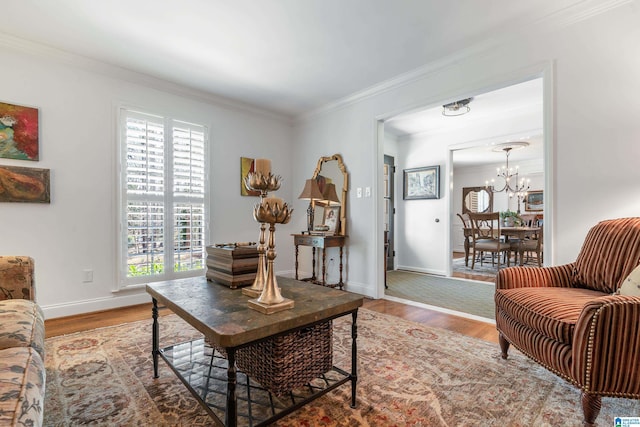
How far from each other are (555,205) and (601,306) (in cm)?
127

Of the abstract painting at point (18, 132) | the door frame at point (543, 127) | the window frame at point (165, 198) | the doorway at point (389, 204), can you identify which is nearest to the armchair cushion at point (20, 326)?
the window frame at point (165, 198)

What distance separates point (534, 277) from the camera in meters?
1.97

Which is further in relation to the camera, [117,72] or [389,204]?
[389,204]

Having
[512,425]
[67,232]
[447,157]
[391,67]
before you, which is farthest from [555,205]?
[67,232]

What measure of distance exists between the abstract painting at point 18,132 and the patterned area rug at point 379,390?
Answer: 5.39 ft

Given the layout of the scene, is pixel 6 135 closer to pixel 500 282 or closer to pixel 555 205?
pixel 500 282

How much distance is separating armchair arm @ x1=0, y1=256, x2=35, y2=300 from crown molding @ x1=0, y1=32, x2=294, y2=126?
6.99 ft

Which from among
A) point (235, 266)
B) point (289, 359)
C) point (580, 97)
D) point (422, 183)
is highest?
point (580, 97)

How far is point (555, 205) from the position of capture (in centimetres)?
229

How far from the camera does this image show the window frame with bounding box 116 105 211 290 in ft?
10.2

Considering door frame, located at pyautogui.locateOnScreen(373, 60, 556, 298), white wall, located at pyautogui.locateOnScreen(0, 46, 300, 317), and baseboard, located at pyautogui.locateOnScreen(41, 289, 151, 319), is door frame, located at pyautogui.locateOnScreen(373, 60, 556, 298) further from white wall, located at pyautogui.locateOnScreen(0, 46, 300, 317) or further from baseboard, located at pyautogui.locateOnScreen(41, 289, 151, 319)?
baseboard, located at pyautogui.locateOnScreen(41, 289, 151, 319)

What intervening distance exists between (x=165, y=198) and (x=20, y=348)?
8.10 feet

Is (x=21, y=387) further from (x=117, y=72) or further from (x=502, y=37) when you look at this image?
(x=502, y=37)

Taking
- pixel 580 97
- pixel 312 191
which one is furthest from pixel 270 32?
pixel 580 97
